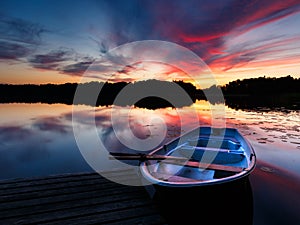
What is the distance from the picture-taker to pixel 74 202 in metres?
3.81

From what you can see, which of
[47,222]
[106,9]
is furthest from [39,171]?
[106,9]

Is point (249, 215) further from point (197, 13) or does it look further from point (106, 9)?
point (106, 9)

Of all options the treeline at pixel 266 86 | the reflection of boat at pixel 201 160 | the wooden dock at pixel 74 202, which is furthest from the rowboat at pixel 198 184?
the treeline at pixel 266 86

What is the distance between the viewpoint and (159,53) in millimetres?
19422

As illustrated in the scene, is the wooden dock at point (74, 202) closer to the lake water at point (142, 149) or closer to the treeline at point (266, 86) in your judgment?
the lake water at point (142, 149)

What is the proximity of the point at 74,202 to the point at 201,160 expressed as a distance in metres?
3.97

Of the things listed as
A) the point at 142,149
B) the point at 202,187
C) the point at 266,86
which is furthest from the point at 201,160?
the point at 266,86

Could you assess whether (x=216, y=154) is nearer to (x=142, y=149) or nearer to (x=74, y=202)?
(x=74, y=202)

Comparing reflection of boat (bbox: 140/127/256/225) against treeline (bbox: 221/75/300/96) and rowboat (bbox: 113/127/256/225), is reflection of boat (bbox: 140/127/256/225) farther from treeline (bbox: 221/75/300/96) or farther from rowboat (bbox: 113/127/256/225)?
treeline (bbox: 221/75/300/96)

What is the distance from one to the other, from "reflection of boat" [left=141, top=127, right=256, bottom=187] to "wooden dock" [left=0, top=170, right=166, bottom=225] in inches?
23.1

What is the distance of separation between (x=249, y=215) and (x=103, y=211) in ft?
12.4

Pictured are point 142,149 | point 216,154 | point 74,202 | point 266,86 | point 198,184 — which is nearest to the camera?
point 198,184

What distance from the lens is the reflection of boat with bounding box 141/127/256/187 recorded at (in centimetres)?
414

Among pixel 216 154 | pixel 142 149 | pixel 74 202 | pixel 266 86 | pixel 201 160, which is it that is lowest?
pixel 142 149
